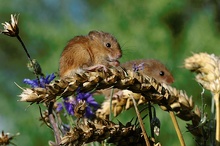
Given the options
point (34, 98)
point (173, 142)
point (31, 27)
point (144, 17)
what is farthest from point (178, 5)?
point (34, 98)

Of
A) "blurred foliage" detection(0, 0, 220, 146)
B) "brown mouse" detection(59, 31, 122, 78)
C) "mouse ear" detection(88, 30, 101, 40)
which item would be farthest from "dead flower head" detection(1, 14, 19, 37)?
"blurred foliage" detection(0, 0, 220, 146)

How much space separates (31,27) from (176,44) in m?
1.00

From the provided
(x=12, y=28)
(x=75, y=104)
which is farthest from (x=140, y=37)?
(x=12, y=28)

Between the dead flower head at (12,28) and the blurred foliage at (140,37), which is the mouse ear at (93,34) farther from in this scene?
the blurred foliage at (140,37)

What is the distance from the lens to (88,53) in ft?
5.14

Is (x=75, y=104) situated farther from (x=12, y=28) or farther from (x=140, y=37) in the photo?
(x=140, y=37)

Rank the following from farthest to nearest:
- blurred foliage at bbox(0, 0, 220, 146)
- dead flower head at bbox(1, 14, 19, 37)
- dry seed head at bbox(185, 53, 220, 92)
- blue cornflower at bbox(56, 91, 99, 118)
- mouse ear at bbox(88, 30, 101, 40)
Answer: blurred foliage at bbox(0, 0, 220, 146)
mouse ear at bbox(88, 30, 101, 40)
blue cornflower at bbox(56, 91, 99, 118)
dry seed head at bbox(185, 53, 220, 92)
dead flower head at bbox(1, 14, 19, 37)

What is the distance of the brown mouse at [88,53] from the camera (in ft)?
4.76

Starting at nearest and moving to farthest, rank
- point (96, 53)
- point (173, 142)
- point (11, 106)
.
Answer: point (96, 53), point (173, 142), point (11, 106)

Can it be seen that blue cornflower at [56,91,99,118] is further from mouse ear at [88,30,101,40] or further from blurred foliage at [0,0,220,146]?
blurred foliage at [0,0,220,146]

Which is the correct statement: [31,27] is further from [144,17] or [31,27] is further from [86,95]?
[86,95]

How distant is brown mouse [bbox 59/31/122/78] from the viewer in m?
1.45

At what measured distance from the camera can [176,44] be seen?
12.3 feet

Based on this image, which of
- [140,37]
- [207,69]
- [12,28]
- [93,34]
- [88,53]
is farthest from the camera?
[140,37]
